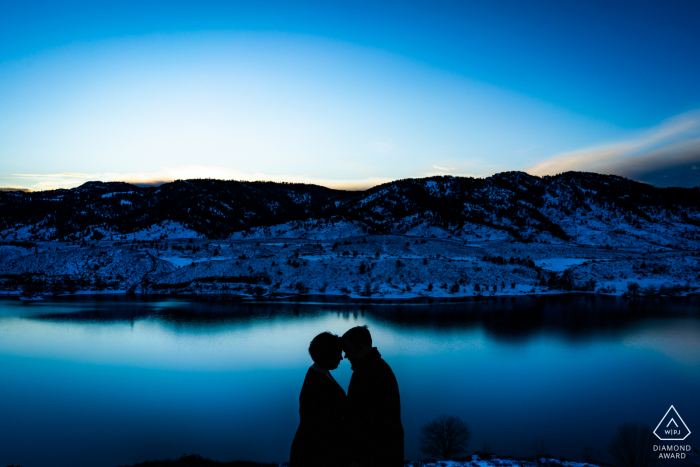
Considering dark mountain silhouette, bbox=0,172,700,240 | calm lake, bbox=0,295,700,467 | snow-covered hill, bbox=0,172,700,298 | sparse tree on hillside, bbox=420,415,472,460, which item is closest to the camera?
sparse tree on hillside, bbox=420,415,472,460

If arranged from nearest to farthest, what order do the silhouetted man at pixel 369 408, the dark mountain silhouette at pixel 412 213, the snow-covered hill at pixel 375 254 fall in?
the silhouetted man at pixel 369 408, the snow-covered hill at pixel 375 254, the dark mountain silhouette at pixel 412 213

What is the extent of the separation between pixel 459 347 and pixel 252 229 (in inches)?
5128

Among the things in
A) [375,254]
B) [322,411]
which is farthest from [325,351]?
[375,254]

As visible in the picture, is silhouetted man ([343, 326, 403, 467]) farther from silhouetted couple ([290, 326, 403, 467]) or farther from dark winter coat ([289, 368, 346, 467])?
dark winter coat ([289, 368, 346, 467])

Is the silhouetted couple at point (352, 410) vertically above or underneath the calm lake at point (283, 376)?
above

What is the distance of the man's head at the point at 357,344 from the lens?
4.21 metres

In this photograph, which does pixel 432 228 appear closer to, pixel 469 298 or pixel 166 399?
pixel 469 298

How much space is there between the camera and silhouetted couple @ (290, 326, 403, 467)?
163 inches

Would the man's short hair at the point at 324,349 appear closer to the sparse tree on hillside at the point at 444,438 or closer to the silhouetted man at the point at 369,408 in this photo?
the silhouetted man at the point at 369,408

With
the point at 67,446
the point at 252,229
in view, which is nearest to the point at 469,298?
the point at 67,446

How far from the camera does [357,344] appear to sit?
13.9 ft

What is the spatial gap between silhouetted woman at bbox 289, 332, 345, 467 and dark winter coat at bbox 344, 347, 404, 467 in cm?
13

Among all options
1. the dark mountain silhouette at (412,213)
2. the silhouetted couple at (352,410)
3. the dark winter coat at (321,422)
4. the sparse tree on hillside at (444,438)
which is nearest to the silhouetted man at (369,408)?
the silhouetted couple at (352,410)

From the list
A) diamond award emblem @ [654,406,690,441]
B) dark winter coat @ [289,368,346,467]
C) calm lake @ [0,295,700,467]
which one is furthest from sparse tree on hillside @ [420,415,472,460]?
dark winter coat @ [289,368,346,467]
